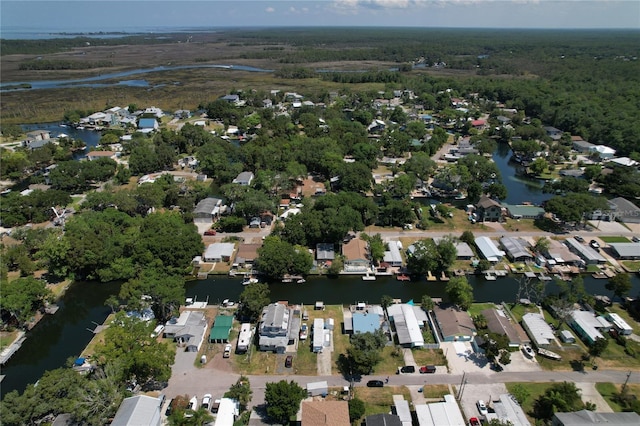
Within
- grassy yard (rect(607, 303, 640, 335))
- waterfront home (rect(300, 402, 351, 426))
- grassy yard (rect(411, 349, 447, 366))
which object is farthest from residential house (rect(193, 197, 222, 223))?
grassy yard (rect(607, 303, 640, 335))

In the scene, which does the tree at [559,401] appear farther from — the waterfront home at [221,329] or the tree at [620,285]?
the waterfront home at [221,329]

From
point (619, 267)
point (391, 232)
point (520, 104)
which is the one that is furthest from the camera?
point (520, 104)

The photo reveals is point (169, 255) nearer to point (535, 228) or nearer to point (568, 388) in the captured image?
point (568, 388)

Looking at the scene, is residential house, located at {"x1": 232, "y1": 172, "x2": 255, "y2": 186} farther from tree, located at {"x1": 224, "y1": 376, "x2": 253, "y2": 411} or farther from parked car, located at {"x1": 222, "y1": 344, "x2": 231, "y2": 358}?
tree, located at {"x1": 224, "y1": 376, "x2": 253, "y2": 411}

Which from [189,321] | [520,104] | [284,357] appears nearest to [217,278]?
[189,321]

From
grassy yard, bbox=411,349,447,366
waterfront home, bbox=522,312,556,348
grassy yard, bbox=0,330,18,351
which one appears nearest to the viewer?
grassy yard, bbox=411,349,447,366

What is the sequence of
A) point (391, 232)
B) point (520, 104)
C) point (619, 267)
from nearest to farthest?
point (619, 267)
point (391, 232)
point (520, 104)

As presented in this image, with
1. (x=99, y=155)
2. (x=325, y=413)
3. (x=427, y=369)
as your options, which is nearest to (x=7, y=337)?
(x=325, y=413)
